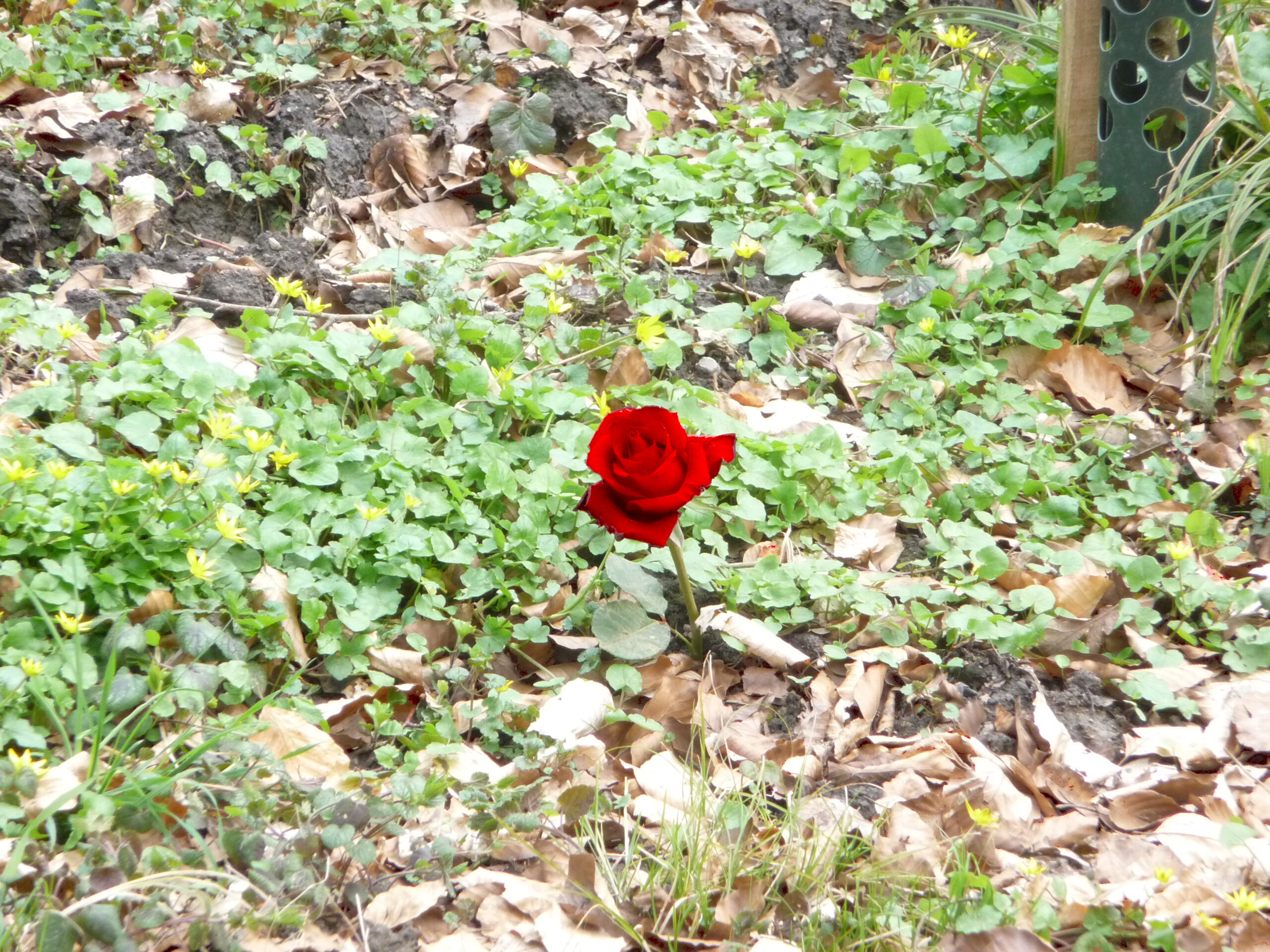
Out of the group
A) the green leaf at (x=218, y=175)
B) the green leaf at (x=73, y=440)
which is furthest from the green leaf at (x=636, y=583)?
the green leaf at (x=218, y=175)

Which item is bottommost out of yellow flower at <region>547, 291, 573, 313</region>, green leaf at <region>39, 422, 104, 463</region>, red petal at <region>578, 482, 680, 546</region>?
yellow flower at <region>547, 291, 573, 313</region>

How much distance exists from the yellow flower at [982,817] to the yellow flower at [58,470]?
169cm

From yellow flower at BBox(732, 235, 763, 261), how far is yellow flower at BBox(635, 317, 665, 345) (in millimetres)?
370

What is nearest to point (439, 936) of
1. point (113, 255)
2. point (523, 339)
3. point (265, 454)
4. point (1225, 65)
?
point (265, 454)

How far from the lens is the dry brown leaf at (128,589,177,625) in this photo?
185 cm

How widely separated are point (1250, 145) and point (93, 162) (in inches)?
136

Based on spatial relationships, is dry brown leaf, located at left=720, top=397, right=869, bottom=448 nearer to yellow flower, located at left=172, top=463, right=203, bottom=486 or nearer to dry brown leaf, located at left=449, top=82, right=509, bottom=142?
yellow flower, located at left=172, top=463, right=203, bottom=486

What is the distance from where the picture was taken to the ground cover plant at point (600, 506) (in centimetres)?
156

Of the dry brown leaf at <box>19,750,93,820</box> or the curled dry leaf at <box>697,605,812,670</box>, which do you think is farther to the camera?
the curled dry leaf at <box>697,605,812,670</box>

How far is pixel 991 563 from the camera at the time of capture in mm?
2248

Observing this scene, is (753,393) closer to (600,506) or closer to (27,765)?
(600,506)

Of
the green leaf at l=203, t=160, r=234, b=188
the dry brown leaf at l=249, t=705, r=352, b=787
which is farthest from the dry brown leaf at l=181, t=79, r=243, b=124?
the dry brown leaf at l=249, t=705, r=352, b=787

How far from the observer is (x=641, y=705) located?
205cm

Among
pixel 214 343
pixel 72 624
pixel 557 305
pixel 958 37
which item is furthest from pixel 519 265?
pixel 958 37
